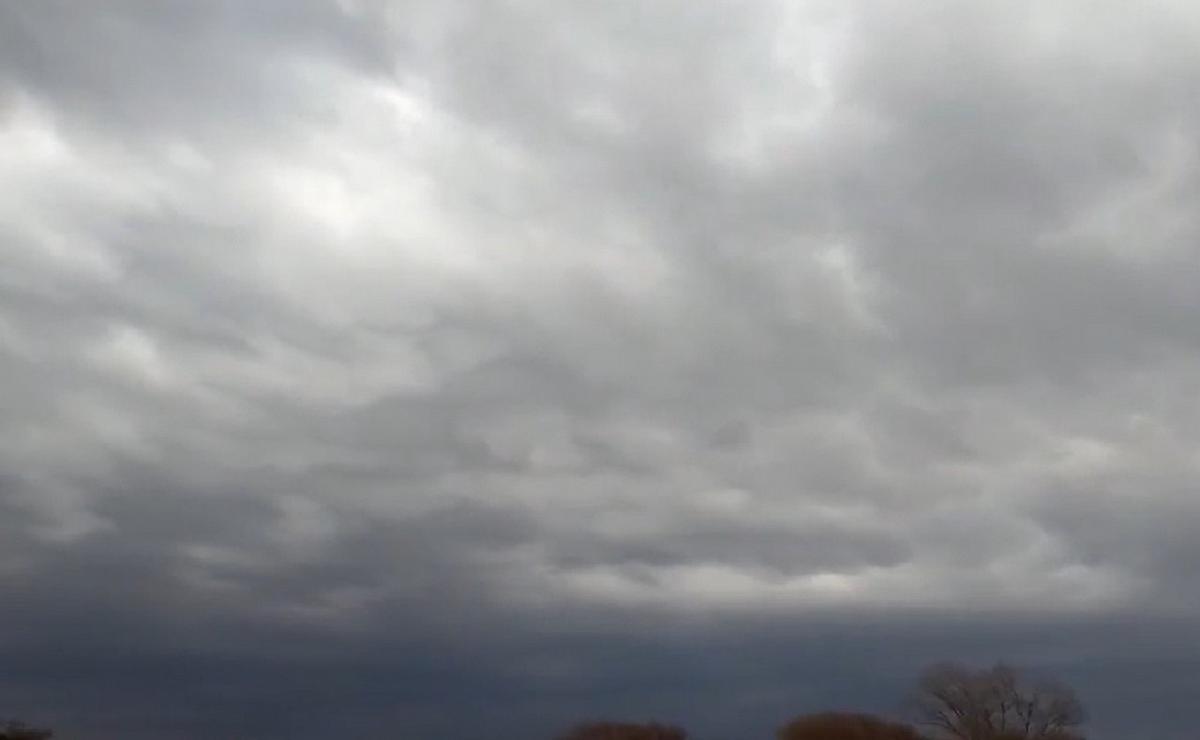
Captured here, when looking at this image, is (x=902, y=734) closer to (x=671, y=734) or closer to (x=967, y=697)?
(x=967, y=697)

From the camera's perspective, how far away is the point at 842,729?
120 meters

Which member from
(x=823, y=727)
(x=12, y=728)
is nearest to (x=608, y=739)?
(x=823, y=727)

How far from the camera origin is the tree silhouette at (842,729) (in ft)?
391

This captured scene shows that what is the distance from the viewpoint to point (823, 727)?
120 meters

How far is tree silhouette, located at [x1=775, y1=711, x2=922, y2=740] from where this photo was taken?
119250mm

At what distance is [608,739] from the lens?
417 feet

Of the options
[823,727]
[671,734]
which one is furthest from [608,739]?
[823,727]

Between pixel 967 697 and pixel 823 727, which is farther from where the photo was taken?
pixel 967 697

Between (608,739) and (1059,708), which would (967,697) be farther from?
(608,739)

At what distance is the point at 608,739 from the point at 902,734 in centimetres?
2912

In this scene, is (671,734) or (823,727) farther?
(671,734)

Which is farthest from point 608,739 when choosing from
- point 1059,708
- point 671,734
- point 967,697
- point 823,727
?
point 1059,708

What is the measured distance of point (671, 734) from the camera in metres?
128

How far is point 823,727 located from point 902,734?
9426mm
